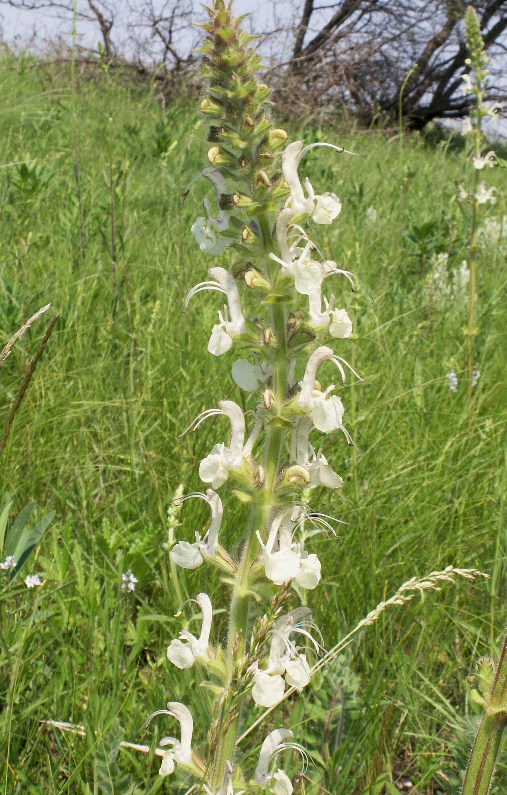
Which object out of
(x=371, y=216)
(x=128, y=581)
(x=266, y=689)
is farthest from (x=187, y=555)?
(x=371, y=216)

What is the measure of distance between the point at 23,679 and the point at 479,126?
2909 mm

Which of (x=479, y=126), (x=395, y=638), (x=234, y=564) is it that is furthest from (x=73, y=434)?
(x=479, y=126)

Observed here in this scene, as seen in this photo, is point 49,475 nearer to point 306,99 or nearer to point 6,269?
point 6,269

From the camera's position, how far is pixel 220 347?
118 centimetres

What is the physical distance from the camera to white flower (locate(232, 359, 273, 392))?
118cm

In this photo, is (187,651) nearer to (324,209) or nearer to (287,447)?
(287,447)

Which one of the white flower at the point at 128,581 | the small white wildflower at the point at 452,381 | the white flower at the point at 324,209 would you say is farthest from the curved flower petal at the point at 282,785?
the small white wildflower at the point at 452,381

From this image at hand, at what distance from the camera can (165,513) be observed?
2.15 metres

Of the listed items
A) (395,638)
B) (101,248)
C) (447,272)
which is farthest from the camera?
(447,272)

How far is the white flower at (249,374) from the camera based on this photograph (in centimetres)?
118

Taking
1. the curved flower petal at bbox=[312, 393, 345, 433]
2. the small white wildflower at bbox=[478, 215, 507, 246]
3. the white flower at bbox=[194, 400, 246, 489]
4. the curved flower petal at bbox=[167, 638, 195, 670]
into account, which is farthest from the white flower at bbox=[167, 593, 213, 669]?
the small white wildflower at bbox=[478, 215, 507, 246]

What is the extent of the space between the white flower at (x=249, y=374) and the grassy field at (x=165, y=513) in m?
0.67

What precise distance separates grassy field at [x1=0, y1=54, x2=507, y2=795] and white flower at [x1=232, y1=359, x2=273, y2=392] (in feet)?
2.18

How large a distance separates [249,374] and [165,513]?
3.43ft
